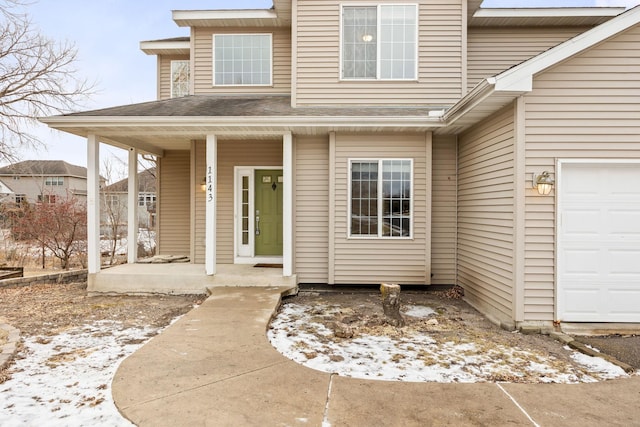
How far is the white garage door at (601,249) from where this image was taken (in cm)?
448

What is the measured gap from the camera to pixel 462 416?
8.38 feet

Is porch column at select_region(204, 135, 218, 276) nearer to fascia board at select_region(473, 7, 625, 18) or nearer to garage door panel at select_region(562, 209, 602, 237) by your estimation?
garage door panel at select_region(562, 209, 602, 237)

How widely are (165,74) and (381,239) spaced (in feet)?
23.4

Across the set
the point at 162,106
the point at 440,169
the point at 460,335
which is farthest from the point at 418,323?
the point at 162,106

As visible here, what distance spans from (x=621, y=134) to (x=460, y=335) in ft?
10.5

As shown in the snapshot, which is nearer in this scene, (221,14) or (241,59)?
(221,14)

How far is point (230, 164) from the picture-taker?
25.0ft

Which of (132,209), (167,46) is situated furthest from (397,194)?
(167,46)

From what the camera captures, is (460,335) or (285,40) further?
(285,40)

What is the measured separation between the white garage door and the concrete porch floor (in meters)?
4.12

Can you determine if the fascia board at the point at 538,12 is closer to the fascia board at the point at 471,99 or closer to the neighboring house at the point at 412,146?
the neighboring house at the point at 412,146

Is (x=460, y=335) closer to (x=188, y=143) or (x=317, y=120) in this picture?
(x=317, y=120)

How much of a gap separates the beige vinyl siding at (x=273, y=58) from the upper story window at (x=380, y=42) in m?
1.66

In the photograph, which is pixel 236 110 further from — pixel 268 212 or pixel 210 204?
pixel 268 212
